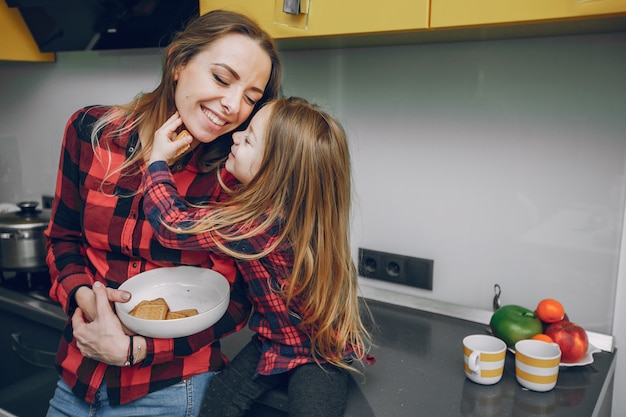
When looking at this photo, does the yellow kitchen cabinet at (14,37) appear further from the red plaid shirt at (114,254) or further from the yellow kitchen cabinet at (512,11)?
the yellow kitchen cabinet at (512,11)

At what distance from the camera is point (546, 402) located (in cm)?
98

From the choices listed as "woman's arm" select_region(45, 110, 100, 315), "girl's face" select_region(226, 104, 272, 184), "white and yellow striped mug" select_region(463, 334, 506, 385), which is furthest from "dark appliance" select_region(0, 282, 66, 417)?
"white and yellow striped mug" select_region(463, 334, 506, 385)

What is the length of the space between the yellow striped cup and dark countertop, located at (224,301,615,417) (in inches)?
0.8

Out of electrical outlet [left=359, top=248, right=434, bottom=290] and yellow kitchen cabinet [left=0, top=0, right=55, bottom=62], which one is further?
yellow kitchen cabinet [left=0, top=0, right=55, bottom=62]

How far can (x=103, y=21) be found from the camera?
1644 millimetres

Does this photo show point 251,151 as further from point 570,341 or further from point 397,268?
point 570,341

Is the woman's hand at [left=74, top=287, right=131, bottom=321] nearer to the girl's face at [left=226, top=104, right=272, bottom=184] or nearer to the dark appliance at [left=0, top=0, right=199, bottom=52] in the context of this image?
the girl's face at [left=226, top=104, right=272, bottom=184]

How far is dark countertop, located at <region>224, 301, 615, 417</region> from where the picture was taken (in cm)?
96

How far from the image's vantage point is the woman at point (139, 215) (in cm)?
102

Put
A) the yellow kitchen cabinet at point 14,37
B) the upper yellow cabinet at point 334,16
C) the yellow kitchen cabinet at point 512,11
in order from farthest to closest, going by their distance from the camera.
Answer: the yellow kitchen cabinet at point 14,37 < the upper yellow cabinet at point 334,16 < the yellow kitchen cabinet at point 512,11

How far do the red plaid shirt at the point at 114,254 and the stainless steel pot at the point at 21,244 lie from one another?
517 mm

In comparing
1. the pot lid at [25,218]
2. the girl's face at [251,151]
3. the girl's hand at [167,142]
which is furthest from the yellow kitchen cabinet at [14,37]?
the girl's face at [251,151]

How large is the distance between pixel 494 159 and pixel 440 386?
0.55 m

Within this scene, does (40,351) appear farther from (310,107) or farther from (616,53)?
(616,53)
